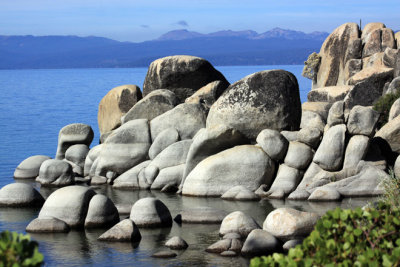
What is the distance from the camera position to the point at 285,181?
27000 millimetres

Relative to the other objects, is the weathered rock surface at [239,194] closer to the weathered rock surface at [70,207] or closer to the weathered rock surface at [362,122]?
the weathered rock surface at [362,122]

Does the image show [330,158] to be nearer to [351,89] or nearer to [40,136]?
[351,89]

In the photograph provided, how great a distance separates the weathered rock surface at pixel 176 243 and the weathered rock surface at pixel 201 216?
10.0ft

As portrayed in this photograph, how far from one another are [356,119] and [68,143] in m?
16.1

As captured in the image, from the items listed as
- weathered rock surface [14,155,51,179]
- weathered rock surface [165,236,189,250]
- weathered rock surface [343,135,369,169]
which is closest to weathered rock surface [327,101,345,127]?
weathered rock surface [343,135,369,169]

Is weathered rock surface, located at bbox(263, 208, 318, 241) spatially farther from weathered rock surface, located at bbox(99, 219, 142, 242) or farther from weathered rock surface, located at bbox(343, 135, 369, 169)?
weathered rock surface, located at bbox(343, 135, 369, 169)

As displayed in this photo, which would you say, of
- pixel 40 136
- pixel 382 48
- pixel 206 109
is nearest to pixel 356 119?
pixel 206 109

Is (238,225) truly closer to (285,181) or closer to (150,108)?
(285,181)

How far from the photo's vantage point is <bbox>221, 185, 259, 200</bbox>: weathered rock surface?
85.8ft

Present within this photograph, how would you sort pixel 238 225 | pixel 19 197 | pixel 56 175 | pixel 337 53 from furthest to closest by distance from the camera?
pixel 337 53 < pixel 56 175 < pixel 19 197 < pixel 238 225

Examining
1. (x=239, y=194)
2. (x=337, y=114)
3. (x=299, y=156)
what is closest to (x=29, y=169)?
(x=239, y=194)

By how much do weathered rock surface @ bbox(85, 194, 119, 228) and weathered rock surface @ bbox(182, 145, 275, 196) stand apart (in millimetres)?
6095

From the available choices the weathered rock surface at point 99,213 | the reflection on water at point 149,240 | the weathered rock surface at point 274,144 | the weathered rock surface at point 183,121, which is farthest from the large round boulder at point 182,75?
the weathered rock surface at point 99,213

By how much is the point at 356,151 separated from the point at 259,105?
4.75 m
